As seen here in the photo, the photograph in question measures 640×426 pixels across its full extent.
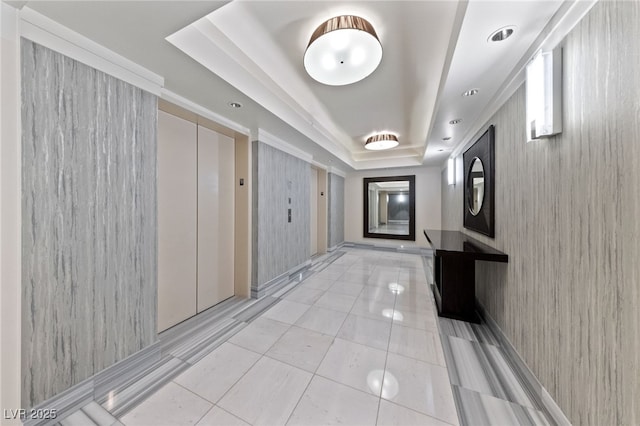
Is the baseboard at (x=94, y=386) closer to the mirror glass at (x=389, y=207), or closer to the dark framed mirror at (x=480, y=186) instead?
the dark framed mirror at (x=480, y=186)

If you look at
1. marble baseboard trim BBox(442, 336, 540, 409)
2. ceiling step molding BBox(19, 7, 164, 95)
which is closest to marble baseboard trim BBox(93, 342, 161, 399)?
ceiling step molding BBox(19, 7, 164, 95)

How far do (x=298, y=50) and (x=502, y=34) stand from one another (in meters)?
1.74

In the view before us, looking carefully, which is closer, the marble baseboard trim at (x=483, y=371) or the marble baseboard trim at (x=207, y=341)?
the marble baseboard trim at (x=483, y=371)

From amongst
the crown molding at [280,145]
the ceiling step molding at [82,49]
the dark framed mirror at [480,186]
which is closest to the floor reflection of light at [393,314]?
the dark framed mirror at [480,186]

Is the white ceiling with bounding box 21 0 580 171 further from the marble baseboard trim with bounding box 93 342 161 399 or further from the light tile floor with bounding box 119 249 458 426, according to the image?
the light tile floor with bounding box 119 249 458 426

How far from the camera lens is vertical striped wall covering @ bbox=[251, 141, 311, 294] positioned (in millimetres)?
3410

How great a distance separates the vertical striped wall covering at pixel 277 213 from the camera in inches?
134

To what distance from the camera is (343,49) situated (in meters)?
1.92

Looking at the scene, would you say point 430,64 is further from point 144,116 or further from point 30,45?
point 30,45

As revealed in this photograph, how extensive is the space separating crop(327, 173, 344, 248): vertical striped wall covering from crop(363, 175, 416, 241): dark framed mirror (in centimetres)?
79

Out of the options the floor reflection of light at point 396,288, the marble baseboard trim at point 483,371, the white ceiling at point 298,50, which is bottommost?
the marble baseboard trim at point 483,371

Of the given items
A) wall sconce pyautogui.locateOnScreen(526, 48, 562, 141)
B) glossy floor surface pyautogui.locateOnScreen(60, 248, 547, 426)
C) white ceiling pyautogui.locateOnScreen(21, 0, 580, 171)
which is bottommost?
glossy floor surface pyautogui.locateOnScreen(60, 248, 547, 426)

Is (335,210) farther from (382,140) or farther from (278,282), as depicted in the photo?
(278,282)

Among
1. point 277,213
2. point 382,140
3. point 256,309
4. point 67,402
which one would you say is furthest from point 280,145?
point 67,402
